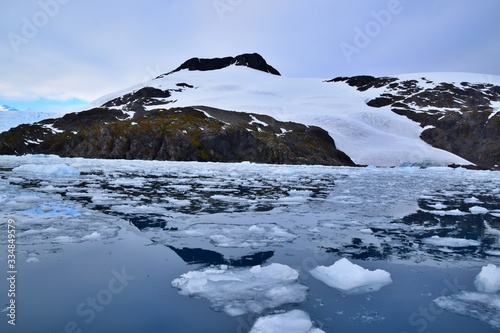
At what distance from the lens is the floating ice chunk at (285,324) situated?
3900mm

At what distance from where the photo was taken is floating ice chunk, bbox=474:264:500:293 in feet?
17.6

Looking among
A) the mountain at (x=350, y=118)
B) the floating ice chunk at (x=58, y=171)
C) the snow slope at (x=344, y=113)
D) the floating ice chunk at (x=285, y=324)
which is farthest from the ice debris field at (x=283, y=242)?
the snow slope at (x=344, y=113)

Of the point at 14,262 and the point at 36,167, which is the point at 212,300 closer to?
the point at 14,262

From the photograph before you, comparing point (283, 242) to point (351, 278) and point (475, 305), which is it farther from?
point (475, 305)

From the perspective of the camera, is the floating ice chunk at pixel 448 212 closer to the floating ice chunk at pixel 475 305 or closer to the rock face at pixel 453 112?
the floating ice chunk at pixel 475 305

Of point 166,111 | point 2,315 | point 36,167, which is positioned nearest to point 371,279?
point 2,315

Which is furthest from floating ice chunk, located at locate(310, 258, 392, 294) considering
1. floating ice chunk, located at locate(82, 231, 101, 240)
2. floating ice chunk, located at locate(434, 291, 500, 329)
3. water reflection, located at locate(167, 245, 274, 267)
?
floating ice chunk, located at locate(82, 231, 101, 240)

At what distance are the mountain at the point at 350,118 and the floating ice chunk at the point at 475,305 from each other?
254 feet

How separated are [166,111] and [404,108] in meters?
106

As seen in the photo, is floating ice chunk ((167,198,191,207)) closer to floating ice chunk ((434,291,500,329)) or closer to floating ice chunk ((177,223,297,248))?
floating ice chunk ((177,223,297,248))

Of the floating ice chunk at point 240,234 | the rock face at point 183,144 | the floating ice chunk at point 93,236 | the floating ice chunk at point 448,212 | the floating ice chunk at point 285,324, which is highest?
the rock face at point 183,144

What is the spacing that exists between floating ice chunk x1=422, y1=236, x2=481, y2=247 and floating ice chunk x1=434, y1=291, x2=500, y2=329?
9.79ft

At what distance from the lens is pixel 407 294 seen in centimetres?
512

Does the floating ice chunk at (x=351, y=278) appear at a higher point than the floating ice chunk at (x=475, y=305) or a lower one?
higher
